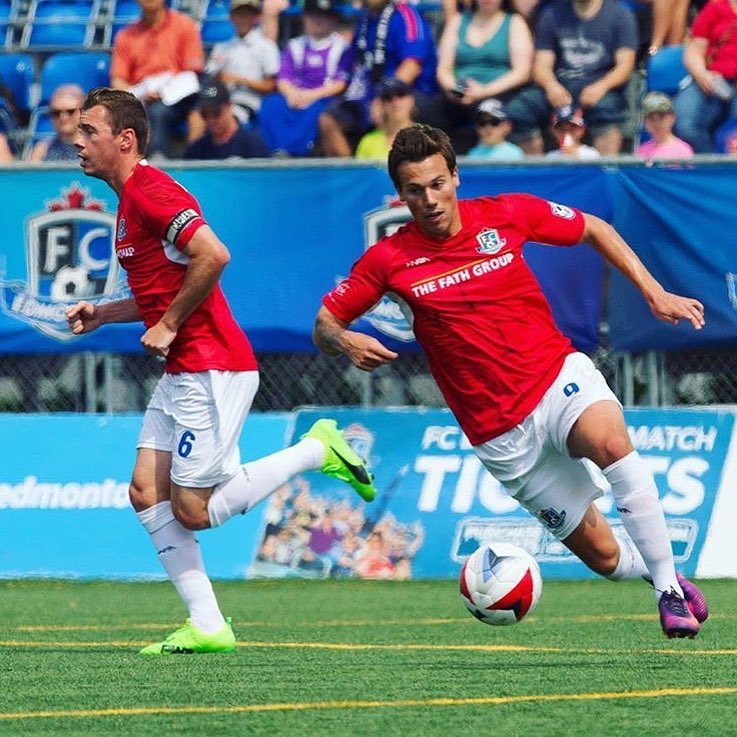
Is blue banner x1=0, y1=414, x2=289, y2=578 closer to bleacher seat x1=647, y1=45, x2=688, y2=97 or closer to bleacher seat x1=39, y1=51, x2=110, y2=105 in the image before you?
bleacher seat x1=647, y1=45, x2=688, y2=97

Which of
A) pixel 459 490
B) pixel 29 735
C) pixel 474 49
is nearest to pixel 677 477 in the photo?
pixel 459 490

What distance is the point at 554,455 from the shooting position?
7859 millimetres

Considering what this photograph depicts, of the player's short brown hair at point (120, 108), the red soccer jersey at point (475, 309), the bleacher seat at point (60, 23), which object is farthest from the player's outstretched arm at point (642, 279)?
the bleacher seat at point (60, 23)

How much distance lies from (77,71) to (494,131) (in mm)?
4667

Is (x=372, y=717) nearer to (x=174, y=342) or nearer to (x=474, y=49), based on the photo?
(x=174, y=342)

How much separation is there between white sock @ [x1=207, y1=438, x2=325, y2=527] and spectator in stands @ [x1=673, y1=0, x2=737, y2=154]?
6.30 metres

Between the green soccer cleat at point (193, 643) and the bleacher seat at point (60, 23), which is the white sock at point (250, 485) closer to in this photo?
the green soccer cleat at point (193, 643)

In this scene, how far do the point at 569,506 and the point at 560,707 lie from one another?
219 cm

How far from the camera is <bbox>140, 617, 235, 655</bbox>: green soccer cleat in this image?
7.86 meters

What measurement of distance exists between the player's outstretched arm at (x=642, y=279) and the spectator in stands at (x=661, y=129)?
572 cm

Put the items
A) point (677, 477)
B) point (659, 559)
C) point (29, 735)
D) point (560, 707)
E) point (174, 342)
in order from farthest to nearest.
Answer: point (677, 477), point (174, 342), point (659, 559), point (560, 707), point (29, 735)

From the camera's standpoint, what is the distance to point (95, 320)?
27.5ft

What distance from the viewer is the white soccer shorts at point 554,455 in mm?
7594

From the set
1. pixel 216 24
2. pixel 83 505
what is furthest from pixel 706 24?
pixel 83 505
